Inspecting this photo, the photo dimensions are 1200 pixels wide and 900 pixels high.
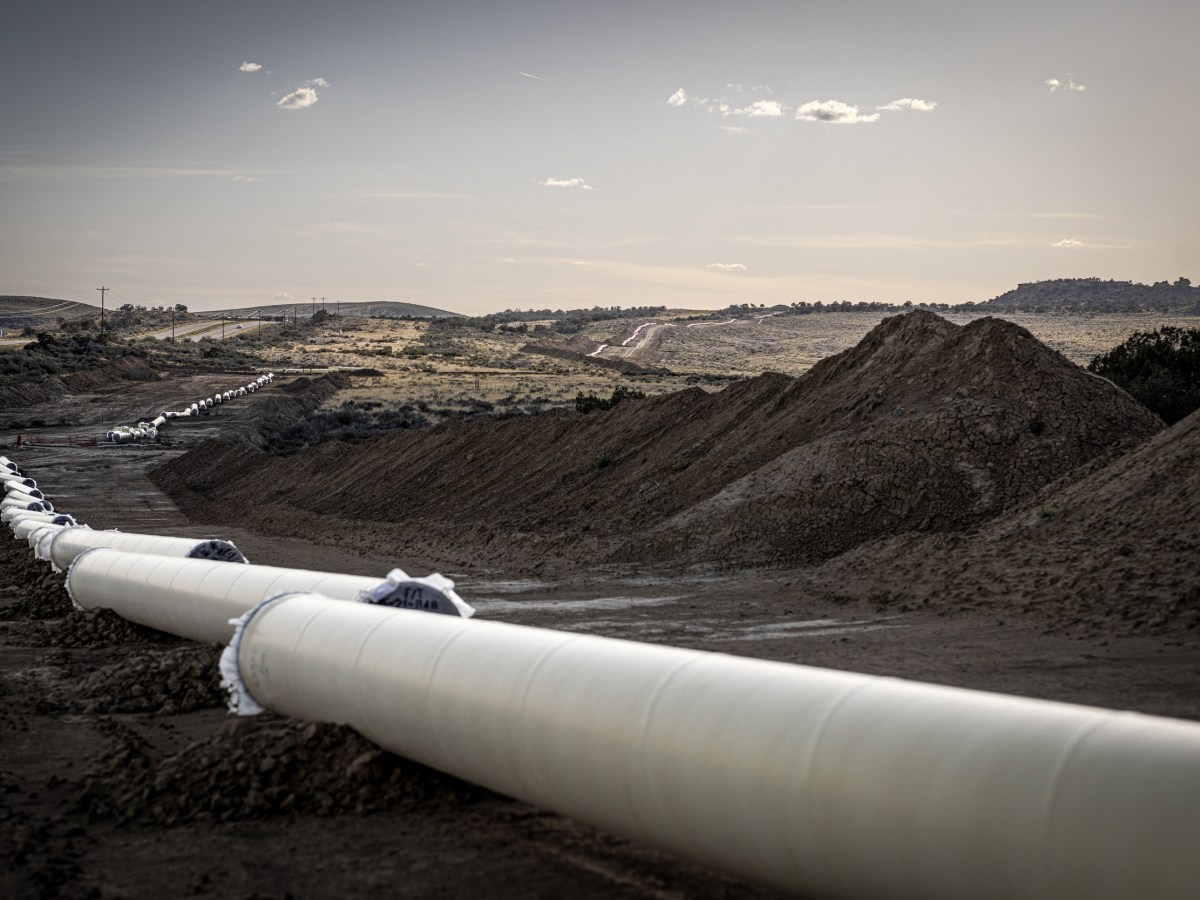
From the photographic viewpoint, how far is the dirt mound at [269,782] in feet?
28.1

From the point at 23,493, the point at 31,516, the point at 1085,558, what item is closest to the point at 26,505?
the point at 23,493

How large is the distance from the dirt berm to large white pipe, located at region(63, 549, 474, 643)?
27.3 feet

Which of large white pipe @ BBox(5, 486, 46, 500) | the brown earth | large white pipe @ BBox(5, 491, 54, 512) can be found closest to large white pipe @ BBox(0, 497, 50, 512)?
large white pipe @ BBox(5, 491, 54, 512)

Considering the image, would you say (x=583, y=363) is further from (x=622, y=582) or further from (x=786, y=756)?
(x=786, y=756)

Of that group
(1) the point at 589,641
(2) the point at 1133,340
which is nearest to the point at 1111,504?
(1) the point at 589,641

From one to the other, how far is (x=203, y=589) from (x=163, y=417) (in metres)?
54.6

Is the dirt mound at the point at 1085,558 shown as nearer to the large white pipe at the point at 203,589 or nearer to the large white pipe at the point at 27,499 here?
the large white pipe at the point at 203,589

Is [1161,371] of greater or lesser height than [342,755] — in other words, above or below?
above

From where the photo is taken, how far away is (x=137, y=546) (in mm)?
17953

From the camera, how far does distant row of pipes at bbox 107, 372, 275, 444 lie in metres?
57.7

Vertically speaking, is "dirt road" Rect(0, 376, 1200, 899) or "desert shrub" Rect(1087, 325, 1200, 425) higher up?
"desert shrub" Rect(1087, 325, 1200, 425)

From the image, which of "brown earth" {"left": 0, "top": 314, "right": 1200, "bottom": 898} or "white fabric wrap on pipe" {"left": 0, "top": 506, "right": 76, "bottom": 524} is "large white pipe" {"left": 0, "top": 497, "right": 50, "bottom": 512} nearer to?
"white fabric wrap on pipe" {"left": 0, "top": 506, "right": 76, "bottom": 524}

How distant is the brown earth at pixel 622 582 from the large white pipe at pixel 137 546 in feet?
2.00

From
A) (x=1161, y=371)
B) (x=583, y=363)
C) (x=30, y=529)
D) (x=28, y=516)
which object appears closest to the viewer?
(x=30, y=529)
